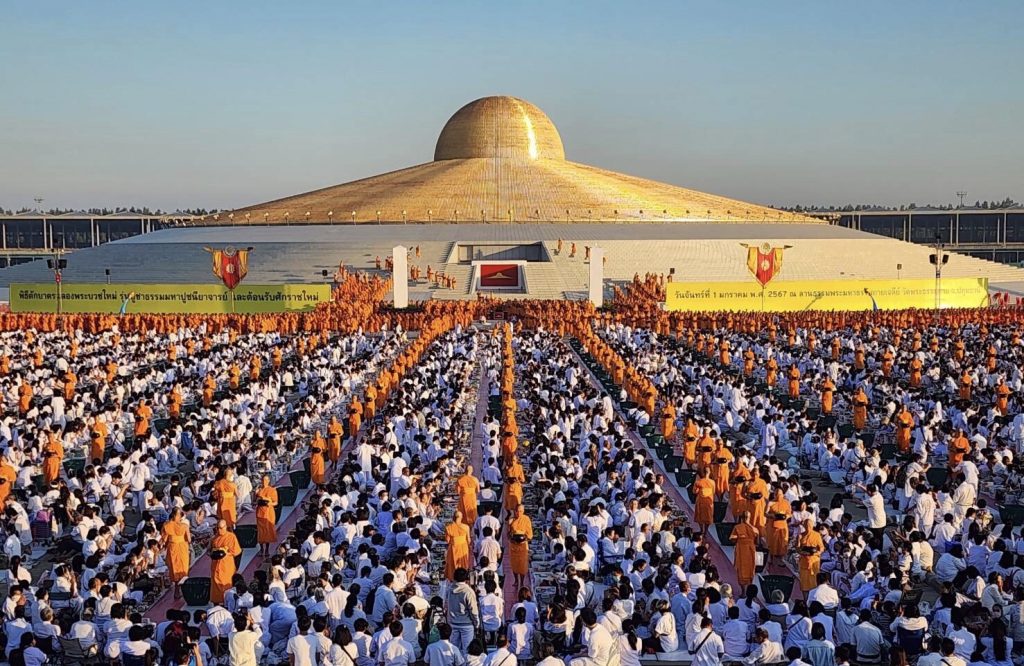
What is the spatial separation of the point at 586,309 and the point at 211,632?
29831mm

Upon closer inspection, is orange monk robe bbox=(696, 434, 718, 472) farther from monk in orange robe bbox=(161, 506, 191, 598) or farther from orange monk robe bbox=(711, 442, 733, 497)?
monk in orange robe bbox=(161, 506, 191, 598)

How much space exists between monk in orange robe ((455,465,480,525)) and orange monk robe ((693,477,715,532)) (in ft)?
8.60

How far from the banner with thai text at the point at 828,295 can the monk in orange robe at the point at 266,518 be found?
2817 centimetres

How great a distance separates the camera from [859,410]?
→ 59.4ft

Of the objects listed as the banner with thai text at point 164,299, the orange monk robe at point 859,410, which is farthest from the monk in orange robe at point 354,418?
the banner with thai text at point 164,299

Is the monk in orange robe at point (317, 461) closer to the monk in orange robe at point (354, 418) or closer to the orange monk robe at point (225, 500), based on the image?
the orange monk robe at point (225, 500)

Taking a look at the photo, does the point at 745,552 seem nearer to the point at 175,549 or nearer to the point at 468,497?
the point at 468,497

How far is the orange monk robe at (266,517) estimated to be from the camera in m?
11.2

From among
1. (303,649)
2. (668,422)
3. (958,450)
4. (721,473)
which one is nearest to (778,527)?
(721,473)

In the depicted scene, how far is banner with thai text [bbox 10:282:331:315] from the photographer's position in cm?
3881

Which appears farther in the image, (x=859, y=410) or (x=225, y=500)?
(x=859, y=410)

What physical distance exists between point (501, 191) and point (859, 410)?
153 feet

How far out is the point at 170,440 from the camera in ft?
49.1

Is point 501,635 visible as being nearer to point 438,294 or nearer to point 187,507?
point 187,507
